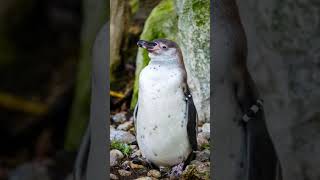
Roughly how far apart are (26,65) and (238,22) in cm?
60

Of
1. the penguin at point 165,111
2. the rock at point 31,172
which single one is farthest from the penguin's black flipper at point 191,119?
the rock at point 31,172

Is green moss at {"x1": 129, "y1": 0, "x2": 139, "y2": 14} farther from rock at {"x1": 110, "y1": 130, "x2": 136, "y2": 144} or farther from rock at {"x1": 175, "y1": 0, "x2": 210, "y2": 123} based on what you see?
rock at {"x1": 110, "y1": 130, "x2": 136, "y2": 144}

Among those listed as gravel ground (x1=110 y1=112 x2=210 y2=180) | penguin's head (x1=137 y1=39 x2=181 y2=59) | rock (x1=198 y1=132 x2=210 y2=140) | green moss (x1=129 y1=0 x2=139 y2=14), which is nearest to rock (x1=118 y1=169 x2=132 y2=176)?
gravel ground (x1=110 y1=112 x2=210 y2=180)

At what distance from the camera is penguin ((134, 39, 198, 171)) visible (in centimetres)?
210

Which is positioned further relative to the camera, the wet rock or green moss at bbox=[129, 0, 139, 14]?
green moss at bbox=[129, 0, 139, 14]

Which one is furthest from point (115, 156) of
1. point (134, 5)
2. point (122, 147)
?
point (134, 5)

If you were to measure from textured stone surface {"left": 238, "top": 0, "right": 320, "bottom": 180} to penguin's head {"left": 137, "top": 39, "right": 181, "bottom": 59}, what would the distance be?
0.21m

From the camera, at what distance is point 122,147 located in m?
2.09

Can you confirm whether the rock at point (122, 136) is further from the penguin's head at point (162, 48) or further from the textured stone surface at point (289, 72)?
the textured stone surface at point (289, 72)

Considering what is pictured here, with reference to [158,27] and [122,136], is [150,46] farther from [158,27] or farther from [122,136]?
[122,136]

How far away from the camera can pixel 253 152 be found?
2.05 metres

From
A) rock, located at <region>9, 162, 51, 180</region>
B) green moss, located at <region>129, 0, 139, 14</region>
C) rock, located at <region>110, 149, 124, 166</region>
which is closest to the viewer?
rock, located at <region>9, 162, 51, 180</region>

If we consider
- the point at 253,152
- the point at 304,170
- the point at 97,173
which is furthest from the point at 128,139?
the point at 304,170

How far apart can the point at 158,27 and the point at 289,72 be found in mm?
415
